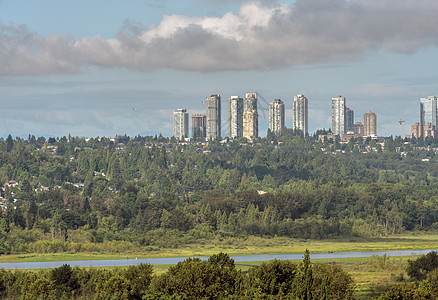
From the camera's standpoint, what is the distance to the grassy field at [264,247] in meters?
146

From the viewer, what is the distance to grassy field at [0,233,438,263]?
14600cm

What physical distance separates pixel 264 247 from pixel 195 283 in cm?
8241

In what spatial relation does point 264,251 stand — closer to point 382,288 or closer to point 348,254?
point 348,254

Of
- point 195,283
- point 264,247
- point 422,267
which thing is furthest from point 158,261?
point 195,283

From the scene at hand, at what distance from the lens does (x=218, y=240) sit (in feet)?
554

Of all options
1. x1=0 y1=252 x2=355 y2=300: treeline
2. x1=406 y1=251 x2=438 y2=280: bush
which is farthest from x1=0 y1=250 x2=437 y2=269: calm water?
x1=0 y1=252 x2=355 y2=300: treeline

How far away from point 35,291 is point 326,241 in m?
98.1

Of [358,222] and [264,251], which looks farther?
[358,222]

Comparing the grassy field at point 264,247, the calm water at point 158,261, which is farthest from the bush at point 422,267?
the grassy field at point 264,247

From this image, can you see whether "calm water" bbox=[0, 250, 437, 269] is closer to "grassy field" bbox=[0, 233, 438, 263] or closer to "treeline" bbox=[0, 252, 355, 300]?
"grassy field" bbox=[0, 233, 438, 263]

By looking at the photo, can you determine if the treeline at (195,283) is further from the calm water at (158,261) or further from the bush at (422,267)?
the calm water at (158,261)

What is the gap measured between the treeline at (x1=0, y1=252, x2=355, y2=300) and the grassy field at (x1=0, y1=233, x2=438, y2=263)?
51.9 metres

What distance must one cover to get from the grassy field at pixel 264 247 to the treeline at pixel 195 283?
2045 inches

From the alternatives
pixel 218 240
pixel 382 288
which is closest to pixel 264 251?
pixel 218 240
